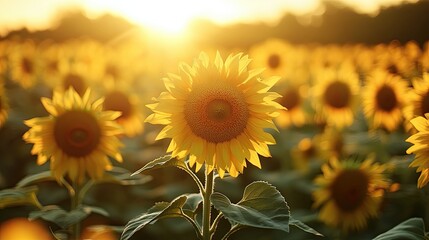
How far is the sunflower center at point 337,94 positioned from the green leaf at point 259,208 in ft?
19.1

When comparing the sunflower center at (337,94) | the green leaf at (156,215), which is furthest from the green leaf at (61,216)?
the sunflower center at (337,94)

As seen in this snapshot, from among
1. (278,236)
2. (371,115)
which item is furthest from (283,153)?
(278,236)

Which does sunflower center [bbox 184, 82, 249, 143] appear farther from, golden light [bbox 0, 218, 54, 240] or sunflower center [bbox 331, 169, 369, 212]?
golden light [bbox 0, 218, 54, 240]

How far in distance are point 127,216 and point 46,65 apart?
606 centimetres

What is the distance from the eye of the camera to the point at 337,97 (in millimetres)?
8281

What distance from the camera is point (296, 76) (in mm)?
10992

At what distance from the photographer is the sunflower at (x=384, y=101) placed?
7152 mm

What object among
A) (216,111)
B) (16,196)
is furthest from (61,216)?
(216,111)

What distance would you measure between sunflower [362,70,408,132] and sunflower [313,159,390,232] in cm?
223

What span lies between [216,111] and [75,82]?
18.4 feet

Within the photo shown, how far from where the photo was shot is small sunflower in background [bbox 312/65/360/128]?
8.20m

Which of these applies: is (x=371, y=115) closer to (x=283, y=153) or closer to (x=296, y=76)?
(x=283, y=153)

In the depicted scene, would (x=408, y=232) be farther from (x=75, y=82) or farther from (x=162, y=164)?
(x=75, y=82)

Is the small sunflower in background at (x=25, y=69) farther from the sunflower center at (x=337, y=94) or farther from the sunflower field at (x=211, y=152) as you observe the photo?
the sunflower center at (x=337, y=94)
